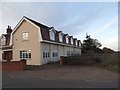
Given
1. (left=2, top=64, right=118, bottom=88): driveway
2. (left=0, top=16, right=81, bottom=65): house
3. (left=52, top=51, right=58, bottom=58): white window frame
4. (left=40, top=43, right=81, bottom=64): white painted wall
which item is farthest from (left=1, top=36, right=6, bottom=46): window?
(left=2, top=64, right=118, bottom=88): driveway

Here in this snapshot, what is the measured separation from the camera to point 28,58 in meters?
32.6

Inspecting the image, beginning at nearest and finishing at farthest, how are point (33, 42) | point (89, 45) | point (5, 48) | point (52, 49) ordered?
point (33, 42), point (52, 49), point (5, 48), point (89, 45)

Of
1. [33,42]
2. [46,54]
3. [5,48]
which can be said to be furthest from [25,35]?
[5,48]

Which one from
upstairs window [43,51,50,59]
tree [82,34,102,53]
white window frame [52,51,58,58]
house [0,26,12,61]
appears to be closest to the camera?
upstairs window [43,51,50,59]

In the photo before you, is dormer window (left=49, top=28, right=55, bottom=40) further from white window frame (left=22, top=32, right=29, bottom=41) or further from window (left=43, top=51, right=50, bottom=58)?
Answer: white window frame (left=22, top=32, right=29, bottom=41)

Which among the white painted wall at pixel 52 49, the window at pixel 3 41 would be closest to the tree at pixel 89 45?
the white painted wall at pixel 52 49

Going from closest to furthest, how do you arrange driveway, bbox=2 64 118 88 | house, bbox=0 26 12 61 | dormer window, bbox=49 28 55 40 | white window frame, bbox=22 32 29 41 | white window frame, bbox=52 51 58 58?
driveway, bbox=2 64 118 88 < white window frame, bbox=22 32 29 41 < dormer window, bbox=49 28 55 40 < white window frame, bbox=52 51 58 58 < house, bbox=0 26 12 61

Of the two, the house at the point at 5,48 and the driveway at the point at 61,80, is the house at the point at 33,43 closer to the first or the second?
the house at the point at 5,48

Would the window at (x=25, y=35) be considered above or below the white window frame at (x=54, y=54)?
above

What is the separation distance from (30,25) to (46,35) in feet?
10.6

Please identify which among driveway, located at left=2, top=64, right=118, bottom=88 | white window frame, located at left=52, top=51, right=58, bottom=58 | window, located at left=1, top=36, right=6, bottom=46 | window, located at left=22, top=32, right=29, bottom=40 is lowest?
driveway, located at left=2, top=64, right=118, bottom=88

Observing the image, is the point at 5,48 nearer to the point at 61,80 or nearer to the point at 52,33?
the point at 52,33

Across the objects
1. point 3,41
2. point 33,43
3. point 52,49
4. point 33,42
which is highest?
point 3,41

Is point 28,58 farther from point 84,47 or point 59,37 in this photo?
point 84,47
